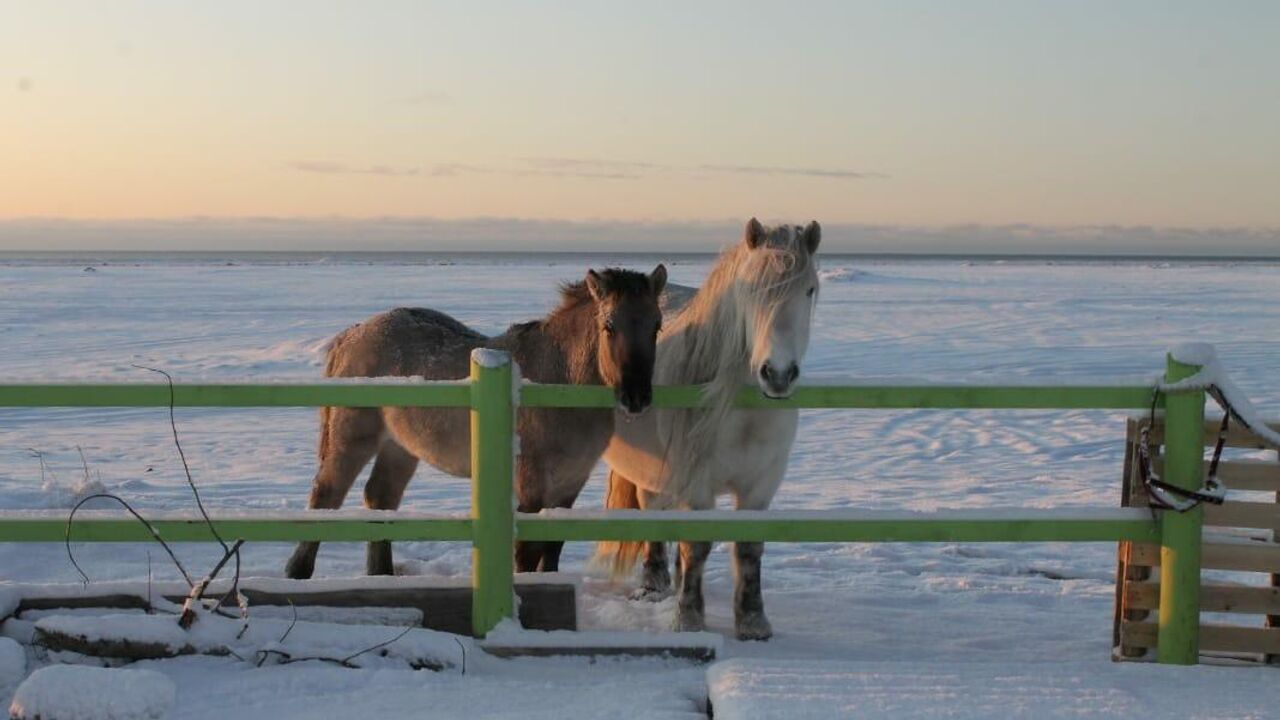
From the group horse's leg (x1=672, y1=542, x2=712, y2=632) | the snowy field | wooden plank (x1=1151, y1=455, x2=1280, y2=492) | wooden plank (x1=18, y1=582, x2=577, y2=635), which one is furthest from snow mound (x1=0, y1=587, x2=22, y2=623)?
wooden plank (x1=1151, y1=455, x2=1280, y2=492)

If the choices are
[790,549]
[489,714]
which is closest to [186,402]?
[489,714]

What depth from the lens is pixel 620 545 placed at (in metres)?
5.80

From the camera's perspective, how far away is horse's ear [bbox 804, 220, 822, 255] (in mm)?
4633

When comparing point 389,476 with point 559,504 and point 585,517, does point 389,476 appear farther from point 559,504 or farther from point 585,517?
point 585,517

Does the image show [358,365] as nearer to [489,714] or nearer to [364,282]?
[489,714]

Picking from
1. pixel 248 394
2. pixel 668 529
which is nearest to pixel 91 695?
pixel 248 394

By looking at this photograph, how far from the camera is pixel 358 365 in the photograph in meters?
6.28

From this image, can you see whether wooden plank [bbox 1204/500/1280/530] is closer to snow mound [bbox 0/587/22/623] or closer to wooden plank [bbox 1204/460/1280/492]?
wooden plank [bbox 1204/460/1280/492]

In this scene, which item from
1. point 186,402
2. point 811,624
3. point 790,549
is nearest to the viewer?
point 186,402

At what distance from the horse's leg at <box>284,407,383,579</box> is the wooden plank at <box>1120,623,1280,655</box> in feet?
12.7

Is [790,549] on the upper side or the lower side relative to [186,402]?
lower

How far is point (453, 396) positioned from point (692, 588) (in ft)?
4.95

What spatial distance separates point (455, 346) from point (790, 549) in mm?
2444

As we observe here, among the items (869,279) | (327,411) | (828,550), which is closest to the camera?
(327,411)
